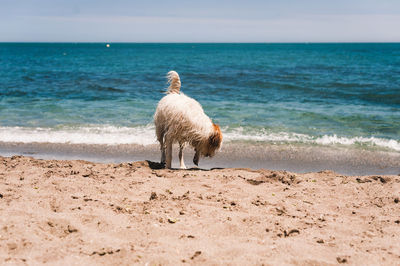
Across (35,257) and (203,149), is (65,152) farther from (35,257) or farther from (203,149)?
(35,257)

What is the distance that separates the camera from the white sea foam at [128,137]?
31.9 feet

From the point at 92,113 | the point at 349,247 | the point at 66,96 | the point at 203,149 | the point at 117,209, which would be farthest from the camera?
the point at 66,96

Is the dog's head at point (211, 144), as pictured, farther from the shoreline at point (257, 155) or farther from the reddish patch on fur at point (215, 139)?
the shoreline at point (257, 155)

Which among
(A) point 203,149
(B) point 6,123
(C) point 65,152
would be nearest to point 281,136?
(A) point 203,149

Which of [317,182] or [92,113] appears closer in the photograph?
[317,182]

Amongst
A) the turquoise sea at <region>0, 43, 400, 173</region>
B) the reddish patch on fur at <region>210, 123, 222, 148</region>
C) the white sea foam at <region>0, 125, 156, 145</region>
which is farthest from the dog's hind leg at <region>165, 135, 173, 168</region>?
the white sea foam at <region>0, 125, 156, 145</region>

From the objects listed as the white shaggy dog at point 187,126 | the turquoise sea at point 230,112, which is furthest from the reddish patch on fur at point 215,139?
the turquoise sea at point 230,112

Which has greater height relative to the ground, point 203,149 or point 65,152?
point 203,149

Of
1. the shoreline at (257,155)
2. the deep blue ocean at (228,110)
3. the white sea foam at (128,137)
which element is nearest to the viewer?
the shoreline at (257,155)

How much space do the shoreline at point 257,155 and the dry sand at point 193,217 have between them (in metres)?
1.43

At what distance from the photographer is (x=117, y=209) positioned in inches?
182

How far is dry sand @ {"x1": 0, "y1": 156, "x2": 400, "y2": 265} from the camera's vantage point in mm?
3514

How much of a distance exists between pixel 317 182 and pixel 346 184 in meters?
0.46

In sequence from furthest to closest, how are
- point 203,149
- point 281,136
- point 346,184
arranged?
point 281,136 < point 203,149 < point 346,184
